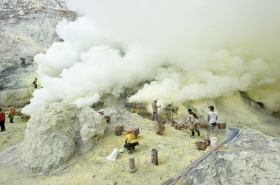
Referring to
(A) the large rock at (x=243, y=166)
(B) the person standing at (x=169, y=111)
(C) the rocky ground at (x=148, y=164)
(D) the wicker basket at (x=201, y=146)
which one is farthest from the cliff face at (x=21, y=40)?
(A) the large rock at (x=243, y=166)

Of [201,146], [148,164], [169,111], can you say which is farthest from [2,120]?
[201,146]

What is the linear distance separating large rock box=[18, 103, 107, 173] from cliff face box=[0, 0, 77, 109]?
8.89m

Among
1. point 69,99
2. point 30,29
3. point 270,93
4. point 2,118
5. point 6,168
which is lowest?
point 6,168

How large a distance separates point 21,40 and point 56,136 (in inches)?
592

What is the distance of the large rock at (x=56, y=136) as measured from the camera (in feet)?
19.1

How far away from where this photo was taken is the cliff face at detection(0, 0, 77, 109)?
14359mm

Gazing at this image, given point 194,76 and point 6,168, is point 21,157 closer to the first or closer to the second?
point 6,168

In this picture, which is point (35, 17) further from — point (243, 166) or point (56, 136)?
point (243, 166)

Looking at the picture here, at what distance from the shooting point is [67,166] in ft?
18.7

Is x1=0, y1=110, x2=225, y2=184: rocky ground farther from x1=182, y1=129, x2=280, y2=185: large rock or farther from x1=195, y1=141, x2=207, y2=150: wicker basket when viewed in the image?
x1=182, y1=129, x2=280, y2=185: large rock

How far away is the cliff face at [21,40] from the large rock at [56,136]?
8.89 m

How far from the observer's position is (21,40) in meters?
17.8

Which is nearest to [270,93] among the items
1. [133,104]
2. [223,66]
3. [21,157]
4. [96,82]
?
[223,66]

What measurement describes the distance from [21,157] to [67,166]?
169 cm
